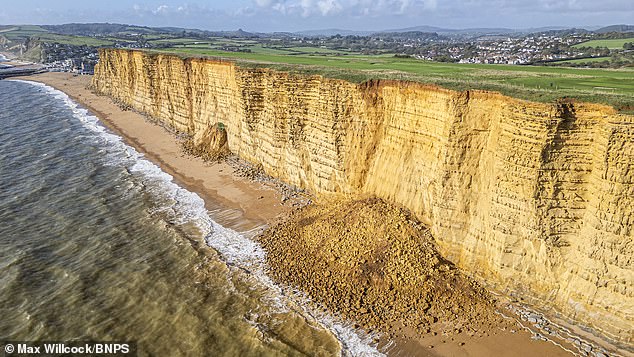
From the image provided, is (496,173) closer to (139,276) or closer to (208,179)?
(139,276)

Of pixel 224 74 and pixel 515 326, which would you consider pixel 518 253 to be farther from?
pixel 224 74

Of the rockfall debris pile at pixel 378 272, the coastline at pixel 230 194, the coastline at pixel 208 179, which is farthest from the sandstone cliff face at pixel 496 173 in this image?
the coastline at pixel 208 179

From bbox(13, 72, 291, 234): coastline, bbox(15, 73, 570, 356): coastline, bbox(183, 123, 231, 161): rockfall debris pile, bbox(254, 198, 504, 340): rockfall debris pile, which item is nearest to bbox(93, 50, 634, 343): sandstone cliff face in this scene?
bbox(254, 198, 504, 340): rockfall debris pile

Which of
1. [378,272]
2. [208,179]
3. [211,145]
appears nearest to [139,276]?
[378,272]

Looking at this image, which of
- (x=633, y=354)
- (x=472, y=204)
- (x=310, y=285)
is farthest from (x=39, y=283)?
(x=633, y=354)

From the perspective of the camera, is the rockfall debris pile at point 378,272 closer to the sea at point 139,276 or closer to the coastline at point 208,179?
the sea at point 139,276
